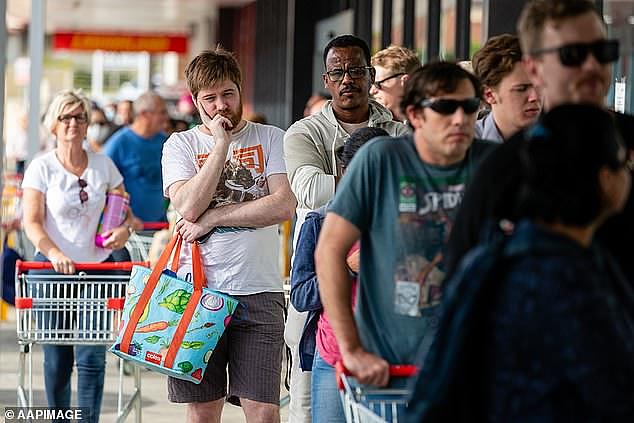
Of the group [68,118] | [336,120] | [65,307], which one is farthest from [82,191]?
[336,120]

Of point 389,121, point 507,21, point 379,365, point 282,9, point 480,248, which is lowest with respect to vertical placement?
point 379,365

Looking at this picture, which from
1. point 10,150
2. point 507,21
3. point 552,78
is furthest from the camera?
point 10,150

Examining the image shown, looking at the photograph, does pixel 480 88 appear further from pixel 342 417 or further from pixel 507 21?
pixel 507 21

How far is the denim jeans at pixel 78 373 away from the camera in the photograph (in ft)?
24.3

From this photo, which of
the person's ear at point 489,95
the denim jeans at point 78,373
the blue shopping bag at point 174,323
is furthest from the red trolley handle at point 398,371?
the denim jeans at point 78,373

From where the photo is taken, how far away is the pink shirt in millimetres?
4662

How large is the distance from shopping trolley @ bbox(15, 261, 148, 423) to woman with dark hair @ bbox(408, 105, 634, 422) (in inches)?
162

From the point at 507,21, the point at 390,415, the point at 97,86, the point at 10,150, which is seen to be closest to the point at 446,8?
the point at 507,21

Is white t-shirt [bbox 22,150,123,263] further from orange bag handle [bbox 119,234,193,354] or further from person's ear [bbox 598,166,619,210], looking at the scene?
person's ear [bbox 598,166,619,210]

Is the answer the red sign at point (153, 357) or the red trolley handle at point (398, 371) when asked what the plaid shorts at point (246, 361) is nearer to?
the red sign at point (153, 357)

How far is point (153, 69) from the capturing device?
5969cm

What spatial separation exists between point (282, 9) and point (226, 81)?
613 inches

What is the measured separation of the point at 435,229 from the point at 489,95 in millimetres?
934

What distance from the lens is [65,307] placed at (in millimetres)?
7059
